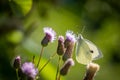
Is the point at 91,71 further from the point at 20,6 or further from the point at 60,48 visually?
the point at 20,6

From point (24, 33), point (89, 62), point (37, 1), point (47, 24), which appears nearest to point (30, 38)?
point (24, 33)

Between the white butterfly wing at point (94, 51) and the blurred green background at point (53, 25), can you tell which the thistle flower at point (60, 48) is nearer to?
the white butterfly wing at point (94, 51)

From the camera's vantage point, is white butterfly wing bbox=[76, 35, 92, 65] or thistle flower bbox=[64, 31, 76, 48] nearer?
thistle flower bbox=[64, 31, 76, 48]

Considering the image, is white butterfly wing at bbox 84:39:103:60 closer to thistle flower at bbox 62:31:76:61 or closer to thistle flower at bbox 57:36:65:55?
thistle flower at bbox 62:31:76:61

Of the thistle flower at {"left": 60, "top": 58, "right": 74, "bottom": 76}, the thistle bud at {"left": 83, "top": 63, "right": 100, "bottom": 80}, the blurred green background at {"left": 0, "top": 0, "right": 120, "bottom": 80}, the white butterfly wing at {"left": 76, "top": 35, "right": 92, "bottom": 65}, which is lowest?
the blurred green background at {"left": 0, "top": 0, "right": 120, "bottom": 80}

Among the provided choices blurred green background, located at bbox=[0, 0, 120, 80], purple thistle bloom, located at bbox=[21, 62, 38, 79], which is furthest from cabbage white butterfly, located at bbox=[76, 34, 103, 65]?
purple thistle bloom, located at bbox=[21, 62, 38, 79]

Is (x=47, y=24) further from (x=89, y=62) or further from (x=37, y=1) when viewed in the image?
(x=89, y=62)

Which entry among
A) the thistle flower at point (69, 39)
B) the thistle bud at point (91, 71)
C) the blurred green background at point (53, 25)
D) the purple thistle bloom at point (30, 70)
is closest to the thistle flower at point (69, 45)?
the thistle flower at point (69, 39)
